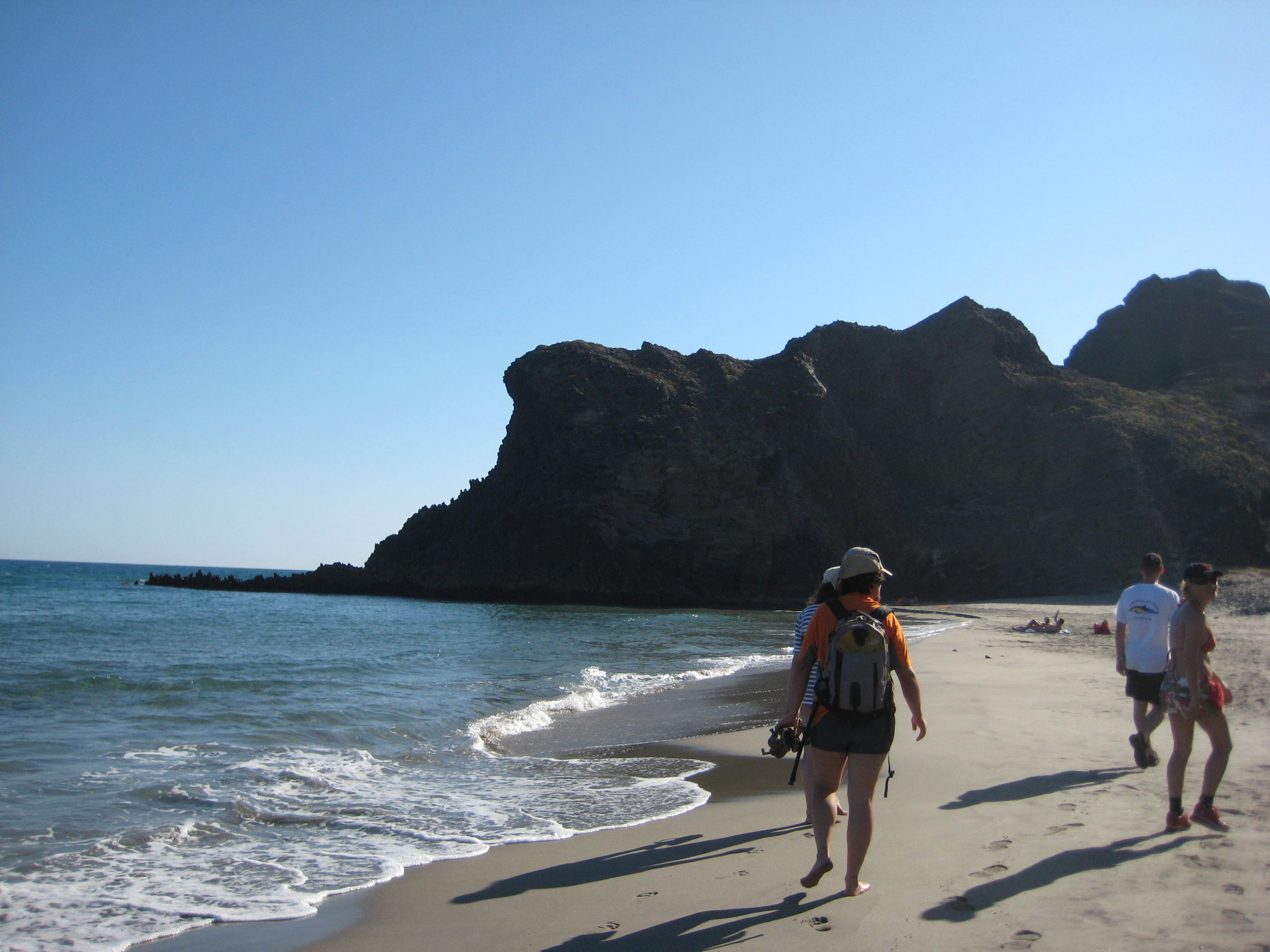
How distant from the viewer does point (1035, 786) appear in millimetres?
5574

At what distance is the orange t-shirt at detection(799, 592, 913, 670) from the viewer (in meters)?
3.70

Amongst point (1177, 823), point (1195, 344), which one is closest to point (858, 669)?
point (1177, 823)

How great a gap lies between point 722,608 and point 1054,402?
27181 mm

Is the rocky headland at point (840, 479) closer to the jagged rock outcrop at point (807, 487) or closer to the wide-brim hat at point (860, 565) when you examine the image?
the jagged rock outcrop at point (807, 487)

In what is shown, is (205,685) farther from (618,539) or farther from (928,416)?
(928,416)

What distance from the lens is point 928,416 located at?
2371 inches

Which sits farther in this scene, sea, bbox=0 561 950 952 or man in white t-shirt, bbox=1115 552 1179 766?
man in white t-shirt, bbox=1115 552 1179 766

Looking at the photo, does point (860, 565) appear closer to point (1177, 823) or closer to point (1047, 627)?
point (1177, 823)

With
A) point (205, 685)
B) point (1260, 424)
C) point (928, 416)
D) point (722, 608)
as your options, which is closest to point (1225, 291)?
point (1260, 424)

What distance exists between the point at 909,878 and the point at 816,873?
1.70 ft

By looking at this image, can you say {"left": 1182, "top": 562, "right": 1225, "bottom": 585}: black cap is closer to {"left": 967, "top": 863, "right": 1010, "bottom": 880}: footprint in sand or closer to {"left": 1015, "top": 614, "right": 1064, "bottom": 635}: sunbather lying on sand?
{"left": 967, "top": 863, "right": 1010, "bottom": 880}: footprint in sand

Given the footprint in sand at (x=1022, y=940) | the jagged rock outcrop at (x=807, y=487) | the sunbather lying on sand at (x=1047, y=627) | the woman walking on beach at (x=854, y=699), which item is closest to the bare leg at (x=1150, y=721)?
the woman walking on beach at (x=854, y=699)

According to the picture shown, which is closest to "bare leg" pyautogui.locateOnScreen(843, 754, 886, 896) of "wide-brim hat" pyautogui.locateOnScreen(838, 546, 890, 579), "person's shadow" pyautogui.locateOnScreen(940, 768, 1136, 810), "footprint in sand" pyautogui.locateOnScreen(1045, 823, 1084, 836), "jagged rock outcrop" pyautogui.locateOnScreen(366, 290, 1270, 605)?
"wide-brim hat" pyautogui.locateOnScreen(838, 546, 890, 579)

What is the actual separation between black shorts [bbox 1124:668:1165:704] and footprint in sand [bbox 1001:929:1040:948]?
3.32 m
